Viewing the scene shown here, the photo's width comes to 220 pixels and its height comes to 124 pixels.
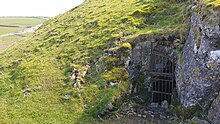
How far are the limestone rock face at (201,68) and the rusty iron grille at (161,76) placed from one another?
1.48 m

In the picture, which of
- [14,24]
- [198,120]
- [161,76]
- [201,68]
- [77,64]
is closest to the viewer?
[198,120]

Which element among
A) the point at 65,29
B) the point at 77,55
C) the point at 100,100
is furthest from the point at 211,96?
the point at 65,29

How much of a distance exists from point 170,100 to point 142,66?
2664mm

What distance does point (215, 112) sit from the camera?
1166 centimetres

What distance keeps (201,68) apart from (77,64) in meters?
9.37

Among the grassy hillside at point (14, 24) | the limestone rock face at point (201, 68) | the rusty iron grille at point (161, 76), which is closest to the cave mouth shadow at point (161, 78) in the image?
the rusty iron grille at point (161, 76)

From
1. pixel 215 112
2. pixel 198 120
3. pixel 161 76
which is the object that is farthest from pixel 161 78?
pixel 215 112

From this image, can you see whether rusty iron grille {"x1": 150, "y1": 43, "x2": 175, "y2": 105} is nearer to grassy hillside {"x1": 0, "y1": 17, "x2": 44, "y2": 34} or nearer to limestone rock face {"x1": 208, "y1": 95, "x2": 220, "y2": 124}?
limestone rock face {"x1": 208, "y1": 95, "x2": 220, "y2": 124}

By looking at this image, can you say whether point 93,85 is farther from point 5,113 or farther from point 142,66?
point 5,113

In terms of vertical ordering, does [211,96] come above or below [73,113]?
above

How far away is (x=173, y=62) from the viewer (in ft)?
50.9

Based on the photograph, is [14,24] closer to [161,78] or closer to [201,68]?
[161,78]

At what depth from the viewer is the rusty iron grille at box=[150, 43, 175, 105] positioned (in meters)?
15.7

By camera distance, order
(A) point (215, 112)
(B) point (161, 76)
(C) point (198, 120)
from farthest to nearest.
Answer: (B) point (161, 76) → (C) point (198, 120) → (A) point (215, 112)
